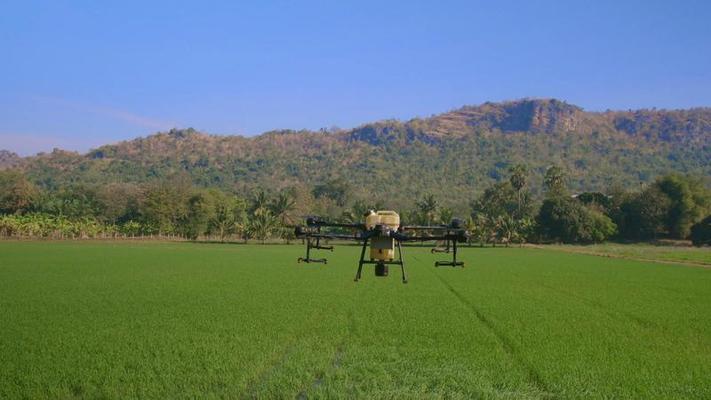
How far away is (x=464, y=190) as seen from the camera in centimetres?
18700

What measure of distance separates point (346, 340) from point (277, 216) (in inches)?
3216

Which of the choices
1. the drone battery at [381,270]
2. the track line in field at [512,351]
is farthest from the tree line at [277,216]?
the drone battery at [381,270]

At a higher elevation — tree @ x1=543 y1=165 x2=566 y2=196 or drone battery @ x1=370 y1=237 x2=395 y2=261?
tree @ x1=543 y1=165 x2=566 y2=196

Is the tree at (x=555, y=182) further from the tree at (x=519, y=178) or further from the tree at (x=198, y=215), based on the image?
the tree at (x=198, y=215)

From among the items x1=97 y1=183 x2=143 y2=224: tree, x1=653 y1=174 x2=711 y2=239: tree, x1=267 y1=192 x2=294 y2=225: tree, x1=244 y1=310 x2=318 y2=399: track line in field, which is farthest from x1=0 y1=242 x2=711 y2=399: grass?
x1=97 y1=183 x2=143 y2=224: tree

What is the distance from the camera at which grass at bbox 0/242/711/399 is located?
11000mm

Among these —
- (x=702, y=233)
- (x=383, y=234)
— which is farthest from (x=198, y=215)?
(x=383, y=234)

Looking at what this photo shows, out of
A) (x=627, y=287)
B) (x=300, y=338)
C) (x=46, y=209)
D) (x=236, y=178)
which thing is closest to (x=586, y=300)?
(x=627, y=287)

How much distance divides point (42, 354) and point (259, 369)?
14.5 ft

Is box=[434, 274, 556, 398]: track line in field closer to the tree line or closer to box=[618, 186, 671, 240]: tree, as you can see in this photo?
the tree line

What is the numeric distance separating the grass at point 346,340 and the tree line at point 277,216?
2384 inches

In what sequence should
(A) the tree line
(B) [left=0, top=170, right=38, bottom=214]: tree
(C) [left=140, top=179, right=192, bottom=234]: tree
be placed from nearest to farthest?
(A) the tree line, (C) [left=140, top=179, right=192, bottom=234]: tree, (B) [left=0, top=170, right=38, bottom=214]: tree

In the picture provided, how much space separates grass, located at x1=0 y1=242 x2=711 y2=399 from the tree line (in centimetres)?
6055

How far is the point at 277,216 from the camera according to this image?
3802 inches
